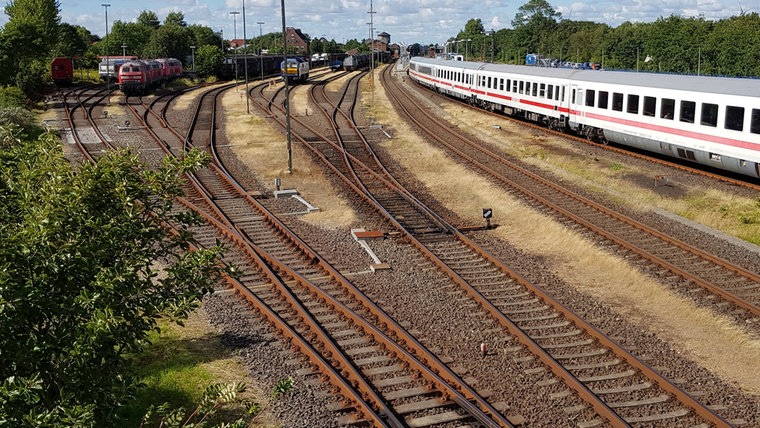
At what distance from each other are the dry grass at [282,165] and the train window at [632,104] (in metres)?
11.1

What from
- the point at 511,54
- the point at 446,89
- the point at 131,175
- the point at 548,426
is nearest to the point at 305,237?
the point at 548,426

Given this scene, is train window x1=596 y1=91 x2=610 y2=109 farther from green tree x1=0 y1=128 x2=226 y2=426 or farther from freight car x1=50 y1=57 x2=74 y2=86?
freight car x1=50 y1=57 x2=74 y2=86

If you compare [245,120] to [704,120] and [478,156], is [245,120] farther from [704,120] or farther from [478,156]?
[704,120]

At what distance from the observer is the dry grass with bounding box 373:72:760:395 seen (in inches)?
438

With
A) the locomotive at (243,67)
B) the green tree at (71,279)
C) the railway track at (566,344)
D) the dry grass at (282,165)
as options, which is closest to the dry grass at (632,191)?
the railway track at (566,344)

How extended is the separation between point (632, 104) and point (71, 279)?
933 inches

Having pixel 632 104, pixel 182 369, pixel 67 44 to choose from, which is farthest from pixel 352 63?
pixel 182 369

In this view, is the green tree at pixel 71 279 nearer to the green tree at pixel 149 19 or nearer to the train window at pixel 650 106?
the train window at pixel 650 106

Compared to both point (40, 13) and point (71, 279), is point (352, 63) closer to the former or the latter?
point (40, 13)

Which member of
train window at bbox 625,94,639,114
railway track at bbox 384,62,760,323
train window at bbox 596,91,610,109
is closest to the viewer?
railway track at bbox 384,62,760,323

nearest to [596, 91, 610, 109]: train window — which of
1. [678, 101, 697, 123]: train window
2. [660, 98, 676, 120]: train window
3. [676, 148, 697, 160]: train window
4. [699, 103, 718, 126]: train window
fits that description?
[660, 98, 676, 120]: train window

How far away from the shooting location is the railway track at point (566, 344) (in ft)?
30.6

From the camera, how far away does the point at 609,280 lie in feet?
47.7

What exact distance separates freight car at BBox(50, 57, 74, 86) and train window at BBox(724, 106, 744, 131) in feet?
184
